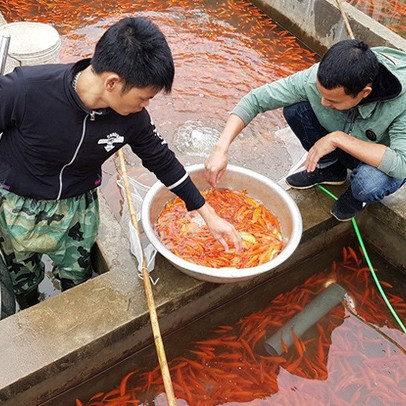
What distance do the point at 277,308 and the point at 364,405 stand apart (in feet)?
3.18

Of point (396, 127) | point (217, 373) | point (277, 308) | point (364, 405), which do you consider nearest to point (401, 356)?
point (364, 405)

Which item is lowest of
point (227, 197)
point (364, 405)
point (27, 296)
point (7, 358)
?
point (364, 405)

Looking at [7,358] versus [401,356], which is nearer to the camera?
[7,358]

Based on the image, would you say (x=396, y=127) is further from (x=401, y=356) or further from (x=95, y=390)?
(x=95, y=390)

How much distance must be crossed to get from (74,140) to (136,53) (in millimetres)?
680

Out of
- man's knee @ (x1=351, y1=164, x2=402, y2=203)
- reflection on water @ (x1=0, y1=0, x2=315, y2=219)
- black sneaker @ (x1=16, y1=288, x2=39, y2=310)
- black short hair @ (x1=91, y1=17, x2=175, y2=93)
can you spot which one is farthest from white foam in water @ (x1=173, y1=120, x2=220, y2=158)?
black short hair @ (x1=91, y1=17, x2=175, y2=93)

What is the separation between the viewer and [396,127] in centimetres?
341

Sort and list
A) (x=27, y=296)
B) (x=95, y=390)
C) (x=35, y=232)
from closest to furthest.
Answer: (x=35, y=232), (x=95, y=390), (x=27, y=296)

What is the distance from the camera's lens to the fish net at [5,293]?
312 centimetres

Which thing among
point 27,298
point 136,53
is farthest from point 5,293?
point 136,53

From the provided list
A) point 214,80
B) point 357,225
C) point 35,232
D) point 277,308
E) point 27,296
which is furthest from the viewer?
point 214,80

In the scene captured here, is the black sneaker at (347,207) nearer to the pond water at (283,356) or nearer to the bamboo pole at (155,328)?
the pond water at (283,356)

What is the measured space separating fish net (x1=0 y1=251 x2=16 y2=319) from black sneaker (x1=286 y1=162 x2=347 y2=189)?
240cm

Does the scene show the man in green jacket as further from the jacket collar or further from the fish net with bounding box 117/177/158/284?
the jacket collar
